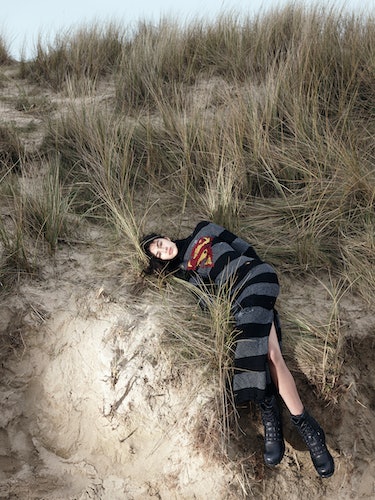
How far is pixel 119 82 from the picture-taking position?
599 centimetres

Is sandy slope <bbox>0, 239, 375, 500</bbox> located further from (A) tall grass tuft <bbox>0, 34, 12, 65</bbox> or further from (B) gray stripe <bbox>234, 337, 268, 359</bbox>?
(A) tall grass tuft <bbox>0, 34, 12, 65</bbox>

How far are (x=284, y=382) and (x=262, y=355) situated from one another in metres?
0.18

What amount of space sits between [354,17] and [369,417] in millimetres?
4695

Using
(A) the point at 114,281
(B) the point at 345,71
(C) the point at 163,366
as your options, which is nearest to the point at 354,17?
(B) the point at 345,71

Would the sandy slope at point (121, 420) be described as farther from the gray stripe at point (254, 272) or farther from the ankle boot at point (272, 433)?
the gray stripe at point (254, 272)

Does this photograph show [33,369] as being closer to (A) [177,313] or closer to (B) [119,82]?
(A) [177,313]

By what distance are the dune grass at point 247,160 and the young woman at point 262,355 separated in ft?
0.39

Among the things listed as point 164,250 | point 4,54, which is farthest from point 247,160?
point 4,54

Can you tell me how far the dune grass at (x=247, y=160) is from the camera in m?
3.61

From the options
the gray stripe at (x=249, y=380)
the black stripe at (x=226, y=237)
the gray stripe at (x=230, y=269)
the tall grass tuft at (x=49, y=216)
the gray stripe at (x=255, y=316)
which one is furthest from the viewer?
the tall grass tuft at (x=49, y=216)

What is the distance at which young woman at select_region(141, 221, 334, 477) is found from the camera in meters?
2.84

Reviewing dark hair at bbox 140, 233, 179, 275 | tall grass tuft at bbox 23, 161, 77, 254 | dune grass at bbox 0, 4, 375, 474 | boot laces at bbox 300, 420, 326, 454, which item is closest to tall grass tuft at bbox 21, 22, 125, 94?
dune grass at bbox 0, 4, 375, 474

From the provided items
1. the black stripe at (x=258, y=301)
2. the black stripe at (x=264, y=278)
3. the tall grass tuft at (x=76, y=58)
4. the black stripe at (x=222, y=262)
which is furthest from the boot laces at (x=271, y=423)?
the tall grass tuft at (x=76, y=58)

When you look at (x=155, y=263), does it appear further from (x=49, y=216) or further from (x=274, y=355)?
(x=274, y=355)
